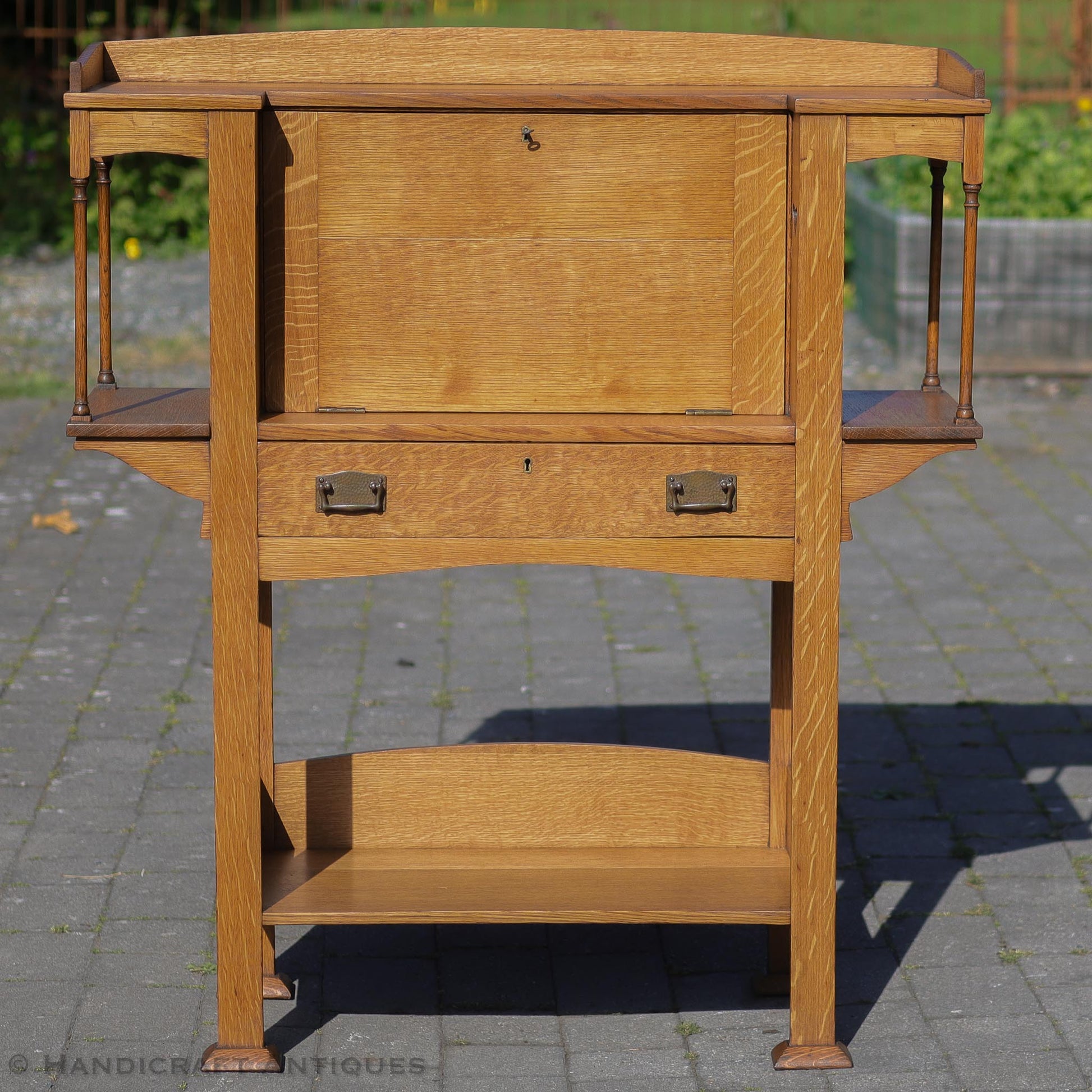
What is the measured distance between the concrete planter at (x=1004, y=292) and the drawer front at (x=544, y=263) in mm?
5681

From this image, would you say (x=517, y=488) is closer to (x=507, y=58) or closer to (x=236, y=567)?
(x=236, y=567)

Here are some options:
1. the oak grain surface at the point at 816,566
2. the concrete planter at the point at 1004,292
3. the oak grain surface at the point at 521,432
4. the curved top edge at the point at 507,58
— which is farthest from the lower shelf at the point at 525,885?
the concrete planter at the point at 1004,292

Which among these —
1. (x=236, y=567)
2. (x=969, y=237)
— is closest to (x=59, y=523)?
(x=236, y=567)

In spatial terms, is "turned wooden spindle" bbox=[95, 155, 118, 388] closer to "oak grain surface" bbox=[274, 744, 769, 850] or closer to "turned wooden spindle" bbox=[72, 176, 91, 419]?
"turned wooden spindle" bbox=[72, 176, 91, 419]

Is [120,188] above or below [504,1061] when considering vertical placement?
above

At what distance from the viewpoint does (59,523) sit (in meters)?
7.00

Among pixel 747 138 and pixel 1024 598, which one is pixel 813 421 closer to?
pixel 747 138

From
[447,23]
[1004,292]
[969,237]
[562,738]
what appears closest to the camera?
[969,237]

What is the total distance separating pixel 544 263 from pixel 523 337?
143mm

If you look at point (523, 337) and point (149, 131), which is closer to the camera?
point (149, 131)

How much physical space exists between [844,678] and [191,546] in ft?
8.86

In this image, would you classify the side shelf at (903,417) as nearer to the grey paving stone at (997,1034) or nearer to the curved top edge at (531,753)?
the curved top edge at (531,753)

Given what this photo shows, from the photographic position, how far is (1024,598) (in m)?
6.29

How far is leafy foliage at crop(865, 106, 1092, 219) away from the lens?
9336 millimetres
